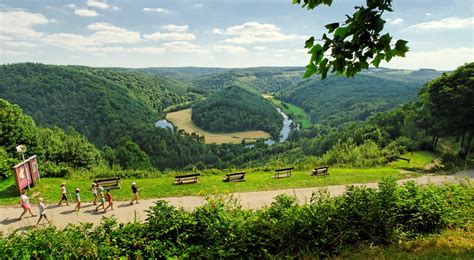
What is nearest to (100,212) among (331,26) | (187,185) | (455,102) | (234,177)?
(187,185)

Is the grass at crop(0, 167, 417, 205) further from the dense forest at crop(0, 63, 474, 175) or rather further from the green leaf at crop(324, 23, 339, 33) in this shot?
the green leaf at crop(324, 23, 339, 33)

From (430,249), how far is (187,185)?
1636cm

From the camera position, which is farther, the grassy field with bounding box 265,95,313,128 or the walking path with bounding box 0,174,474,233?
the grassy field with bounding box 265,95,313,128

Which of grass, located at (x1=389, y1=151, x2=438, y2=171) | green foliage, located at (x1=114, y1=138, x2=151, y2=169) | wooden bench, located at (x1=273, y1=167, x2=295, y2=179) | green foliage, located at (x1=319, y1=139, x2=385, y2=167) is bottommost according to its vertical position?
green foliage, located at (x1=114, y1=138, x2=151, y2=169)

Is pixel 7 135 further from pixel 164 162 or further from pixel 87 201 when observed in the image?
pixel 164 162

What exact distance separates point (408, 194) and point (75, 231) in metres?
6.82

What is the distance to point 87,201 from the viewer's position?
56.6 ft

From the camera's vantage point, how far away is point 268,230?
5.70m

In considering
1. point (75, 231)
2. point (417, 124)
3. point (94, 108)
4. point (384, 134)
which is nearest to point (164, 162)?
point (94, 108)

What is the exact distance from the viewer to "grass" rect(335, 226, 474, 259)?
15.4ft

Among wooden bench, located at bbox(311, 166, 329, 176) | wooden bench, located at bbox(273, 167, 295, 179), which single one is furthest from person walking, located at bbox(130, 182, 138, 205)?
wooden bench, located at bbox(311, 166, 329, 176)

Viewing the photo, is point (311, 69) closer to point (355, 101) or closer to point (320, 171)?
point (320, 171)

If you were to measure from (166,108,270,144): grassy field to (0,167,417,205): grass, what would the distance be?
4029 inches

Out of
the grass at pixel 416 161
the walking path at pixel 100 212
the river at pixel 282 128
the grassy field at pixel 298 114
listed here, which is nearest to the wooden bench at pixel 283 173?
the walking path at pixel 100 212
